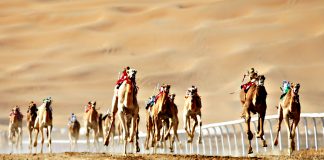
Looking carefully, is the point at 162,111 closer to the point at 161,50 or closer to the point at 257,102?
the point at 257,102

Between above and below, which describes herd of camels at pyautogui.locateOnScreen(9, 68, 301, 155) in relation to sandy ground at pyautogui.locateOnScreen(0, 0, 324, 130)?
below

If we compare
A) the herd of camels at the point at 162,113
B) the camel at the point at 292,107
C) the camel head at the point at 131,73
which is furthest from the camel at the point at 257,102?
the camel head at the point at 131,73

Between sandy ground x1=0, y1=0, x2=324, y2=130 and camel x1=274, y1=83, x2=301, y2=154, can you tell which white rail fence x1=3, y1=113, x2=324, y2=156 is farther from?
sandy ground x1=0, y1=0, x2=324, y2=130

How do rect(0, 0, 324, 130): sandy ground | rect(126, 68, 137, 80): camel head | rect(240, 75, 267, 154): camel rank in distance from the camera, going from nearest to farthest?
rect(126, 68, 137, 80): camel head
rect(240, 75, 267, 154): camel
rect(0, 0, 324, 130): sandy ground

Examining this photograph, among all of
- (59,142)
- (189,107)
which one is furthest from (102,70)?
(189,107)

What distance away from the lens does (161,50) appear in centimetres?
12425

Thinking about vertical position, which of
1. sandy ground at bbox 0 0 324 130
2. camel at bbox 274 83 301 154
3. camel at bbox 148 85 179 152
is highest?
sandy ground at bbox 0 0 324 130

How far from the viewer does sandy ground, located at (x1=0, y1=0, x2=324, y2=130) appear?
9738 cm

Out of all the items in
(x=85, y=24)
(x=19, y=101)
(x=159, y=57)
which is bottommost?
(x=19, y=101)

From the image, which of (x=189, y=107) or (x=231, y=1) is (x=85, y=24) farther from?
(x=189, y=107)

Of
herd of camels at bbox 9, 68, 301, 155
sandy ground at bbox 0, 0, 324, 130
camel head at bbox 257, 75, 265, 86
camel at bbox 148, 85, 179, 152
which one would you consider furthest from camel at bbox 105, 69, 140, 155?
sandy ground at bbox 0, 0, 324, 130

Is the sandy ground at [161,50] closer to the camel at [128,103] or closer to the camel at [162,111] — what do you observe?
the camel at [162,111]

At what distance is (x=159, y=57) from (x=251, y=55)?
589 inches

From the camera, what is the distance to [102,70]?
11356 cm
